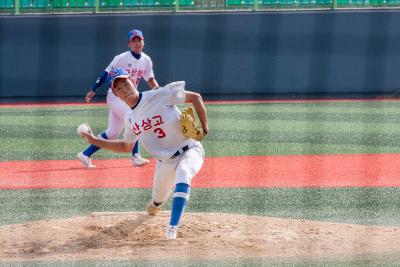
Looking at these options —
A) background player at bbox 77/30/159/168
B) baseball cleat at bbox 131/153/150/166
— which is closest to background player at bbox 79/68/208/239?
background player at bbox 77/30/159/168

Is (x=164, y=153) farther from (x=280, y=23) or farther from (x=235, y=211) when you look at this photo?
(x=280, y=23)

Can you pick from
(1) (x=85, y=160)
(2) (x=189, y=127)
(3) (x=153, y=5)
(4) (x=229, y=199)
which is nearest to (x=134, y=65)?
(1) (x=85, y=160)

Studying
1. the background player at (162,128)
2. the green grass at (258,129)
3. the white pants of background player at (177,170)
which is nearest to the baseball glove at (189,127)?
the background player at (162,128)

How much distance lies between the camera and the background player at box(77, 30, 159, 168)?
1066 centimetres

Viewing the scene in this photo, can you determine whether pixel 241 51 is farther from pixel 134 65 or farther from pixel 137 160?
pixel 137 160

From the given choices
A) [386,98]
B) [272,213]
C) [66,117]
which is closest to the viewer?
[272,213]

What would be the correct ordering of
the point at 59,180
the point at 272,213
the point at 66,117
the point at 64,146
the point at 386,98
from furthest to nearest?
the point at 386,98 → the point at 66,117 → the point at 64,146 → the point at 59,180 → the point at 272,213

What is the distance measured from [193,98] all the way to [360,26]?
12920mm

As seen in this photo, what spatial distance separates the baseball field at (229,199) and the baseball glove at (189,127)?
2.37 ft

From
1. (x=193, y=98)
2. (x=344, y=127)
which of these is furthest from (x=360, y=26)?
(x=193, y=98)

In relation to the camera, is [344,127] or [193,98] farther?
[344,127]

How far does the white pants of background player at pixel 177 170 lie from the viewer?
Result: 271 inches

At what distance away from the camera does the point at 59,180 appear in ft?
32.5

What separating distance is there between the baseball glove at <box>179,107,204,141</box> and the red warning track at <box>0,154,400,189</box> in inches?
104
